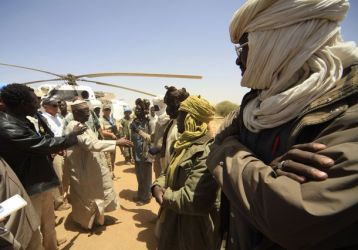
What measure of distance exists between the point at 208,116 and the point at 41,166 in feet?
6.90

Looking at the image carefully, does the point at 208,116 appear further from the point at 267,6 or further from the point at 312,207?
the point at 312,207

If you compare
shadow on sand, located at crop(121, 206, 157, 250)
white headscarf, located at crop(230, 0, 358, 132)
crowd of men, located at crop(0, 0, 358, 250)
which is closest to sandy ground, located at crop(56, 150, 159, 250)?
shadow on sand, located at crop(121, 206, 157, 250)

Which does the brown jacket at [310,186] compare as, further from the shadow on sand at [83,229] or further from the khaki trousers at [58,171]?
the khaki trousers at [58,171]

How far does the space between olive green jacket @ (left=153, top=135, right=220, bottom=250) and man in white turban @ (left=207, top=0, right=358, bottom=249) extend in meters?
0.50

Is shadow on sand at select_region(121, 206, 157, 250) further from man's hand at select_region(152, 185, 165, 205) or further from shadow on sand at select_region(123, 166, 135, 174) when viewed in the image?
shadow on sand at select_region(123, 166, 135, 174)

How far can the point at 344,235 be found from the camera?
76 cm

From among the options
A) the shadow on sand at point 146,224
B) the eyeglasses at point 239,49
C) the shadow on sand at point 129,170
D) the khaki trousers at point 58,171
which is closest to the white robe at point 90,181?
the shadow on sand at point 146,224

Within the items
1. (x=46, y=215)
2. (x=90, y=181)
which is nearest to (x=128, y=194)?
(x=90, y=181)

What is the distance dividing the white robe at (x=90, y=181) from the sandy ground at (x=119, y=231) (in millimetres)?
215

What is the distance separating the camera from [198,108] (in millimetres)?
2283

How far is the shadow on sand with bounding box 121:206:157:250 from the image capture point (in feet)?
13.6

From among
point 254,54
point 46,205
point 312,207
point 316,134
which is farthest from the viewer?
point 46,205

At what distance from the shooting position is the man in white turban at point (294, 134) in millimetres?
708

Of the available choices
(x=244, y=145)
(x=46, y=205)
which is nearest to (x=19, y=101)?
(x=46, y=205)
